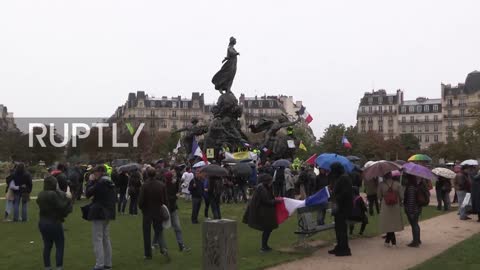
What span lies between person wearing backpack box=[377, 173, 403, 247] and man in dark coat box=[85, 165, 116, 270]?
610cm

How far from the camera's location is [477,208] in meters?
17.2

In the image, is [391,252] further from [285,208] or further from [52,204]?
[52,204]

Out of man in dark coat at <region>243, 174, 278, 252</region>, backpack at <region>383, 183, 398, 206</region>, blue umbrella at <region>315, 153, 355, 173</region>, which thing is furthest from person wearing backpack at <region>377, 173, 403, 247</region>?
man in dark coat at <region>243, 174, 278, 252</region>

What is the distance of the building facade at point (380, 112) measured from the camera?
438ft

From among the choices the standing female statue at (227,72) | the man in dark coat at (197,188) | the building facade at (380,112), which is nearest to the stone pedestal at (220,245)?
the man in dark coat at (197,188)

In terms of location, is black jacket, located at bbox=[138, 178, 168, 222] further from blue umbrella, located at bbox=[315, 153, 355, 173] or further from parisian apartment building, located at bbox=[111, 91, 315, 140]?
parisian apartment building, located at bbox=[111, 91, 315, 140]

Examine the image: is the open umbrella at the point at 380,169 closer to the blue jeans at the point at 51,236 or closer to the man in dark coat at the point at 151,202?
the man in dark coat at the point at 151,202

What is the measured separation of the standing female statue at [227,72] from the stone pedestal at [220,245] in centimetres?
2484

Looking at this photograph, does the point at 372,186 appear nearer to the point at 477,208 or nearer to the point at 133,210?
the point at 477,208

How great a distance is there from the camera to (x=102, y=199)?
1035cm

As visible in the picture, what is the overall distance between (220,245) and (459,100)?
4981 inches

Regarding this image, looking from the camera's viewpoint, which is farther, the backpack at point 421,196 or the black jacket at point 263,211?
the backpack at point 421,196

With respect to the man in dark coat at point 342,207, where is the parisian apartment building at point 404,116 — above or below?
above

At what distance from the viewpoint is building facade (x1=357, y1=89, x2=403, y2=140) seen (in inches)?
5261
